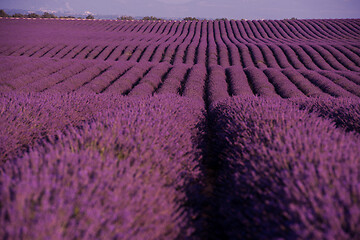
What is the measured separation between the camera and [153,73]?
1247cm

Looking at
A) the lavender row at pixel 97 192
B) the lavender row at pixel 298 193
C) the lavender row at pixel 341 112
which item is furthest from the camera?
the lavender row at pixel 341 112

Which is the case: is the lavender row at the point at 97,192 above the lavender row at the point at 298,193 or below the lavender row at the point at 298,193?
below

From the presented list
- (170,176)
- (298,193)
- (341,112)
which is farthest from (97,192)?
(341,112)

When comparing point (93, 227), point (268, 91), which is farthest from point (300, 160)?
point (268, 91)

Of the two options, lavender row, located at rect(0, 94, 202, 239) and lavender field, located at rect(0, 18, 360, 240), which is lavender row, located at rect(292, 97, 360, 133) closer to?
lavender field, located at rect(0, 18, 360, 240)

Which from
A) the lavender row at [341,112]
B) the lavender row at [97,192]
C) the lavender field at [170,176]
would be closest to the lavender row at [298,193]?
the lavender field at [170,176]

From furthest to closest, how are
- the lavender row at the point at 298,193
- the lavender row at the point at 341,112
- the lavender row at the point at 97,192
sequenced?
the lavender row at the point at 341,112 < the lavender row at the point at 298,193 < the lavender row at the point at 97,192

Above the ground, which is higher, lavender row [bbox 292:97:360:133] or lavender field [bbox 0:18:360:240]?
lavender row [bbox 292:97:360:133]

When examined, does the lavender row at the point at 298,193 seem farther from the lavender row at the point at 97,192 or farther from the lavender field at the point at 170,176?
the lavender row at the point at 97,192

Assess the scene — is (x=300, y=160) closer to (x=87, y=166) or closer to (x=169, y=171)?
(x=169, y=171)

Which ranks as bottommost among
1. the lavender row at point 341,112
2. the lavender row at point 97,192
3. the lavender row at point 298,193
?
the lavender row at point 97,192

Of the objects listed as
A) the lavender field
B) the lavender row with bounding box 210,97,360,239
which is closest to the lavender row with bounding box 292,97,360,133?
the lavender field

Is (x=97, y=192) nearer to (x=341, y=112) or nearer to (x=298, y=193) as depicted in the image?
(x=298, y=193)

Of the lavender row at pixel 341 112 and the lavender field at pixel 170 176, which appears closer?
the lavender field at pixel 170 176
